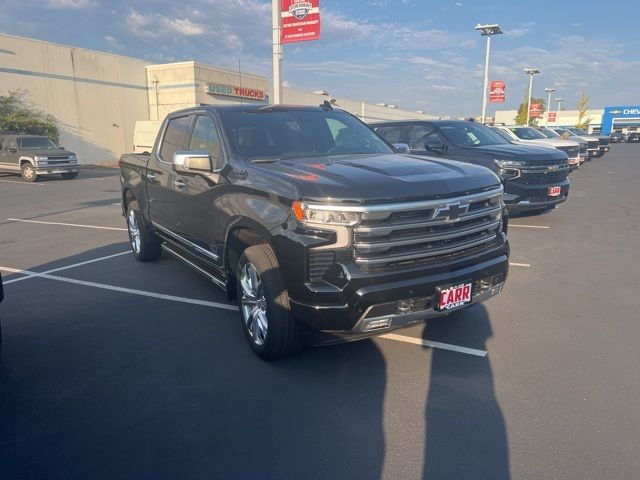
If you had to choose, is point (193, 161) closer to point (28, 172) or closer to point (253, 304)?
point (253, 304)

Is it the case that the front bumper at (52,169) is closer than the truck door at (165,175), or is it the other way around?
the truck door at (165,175)

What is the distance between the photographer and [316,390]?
11.1 feet

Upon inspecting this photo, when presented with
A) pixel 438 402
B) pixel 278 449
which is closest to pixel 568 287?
pixel 438 402

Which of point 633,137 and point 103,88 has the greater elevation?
point 103,88

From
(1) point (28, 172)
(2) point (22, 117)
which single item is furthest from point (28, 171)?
(2) point (22, 117)

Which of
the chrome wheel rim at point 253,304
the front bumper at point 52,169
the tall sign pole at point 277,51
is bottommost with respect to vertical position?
the front bumper at point 52,169

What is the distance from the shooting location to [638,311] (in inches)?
188

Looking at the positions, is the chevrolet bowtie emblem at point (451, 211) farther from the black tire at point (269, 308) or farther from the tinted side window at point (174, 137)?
the tinted side window at point (174, 137)

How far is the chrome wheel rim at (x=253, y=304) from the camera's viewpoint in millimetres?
3722

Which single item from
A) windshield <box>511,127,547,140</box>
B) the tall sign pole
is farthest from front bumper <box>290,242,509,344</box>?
windshield <box>511,127,547,140</box>

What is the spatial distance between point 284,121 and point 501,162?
536 cm

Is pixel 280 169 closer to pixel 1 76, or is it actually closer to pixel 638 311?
pixel 638 311

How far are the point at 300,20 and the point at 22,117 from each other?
20.7m

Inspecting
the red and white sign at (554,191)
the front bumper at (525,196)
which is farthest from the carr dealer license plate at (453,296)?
the red and white sign at (554,191)
